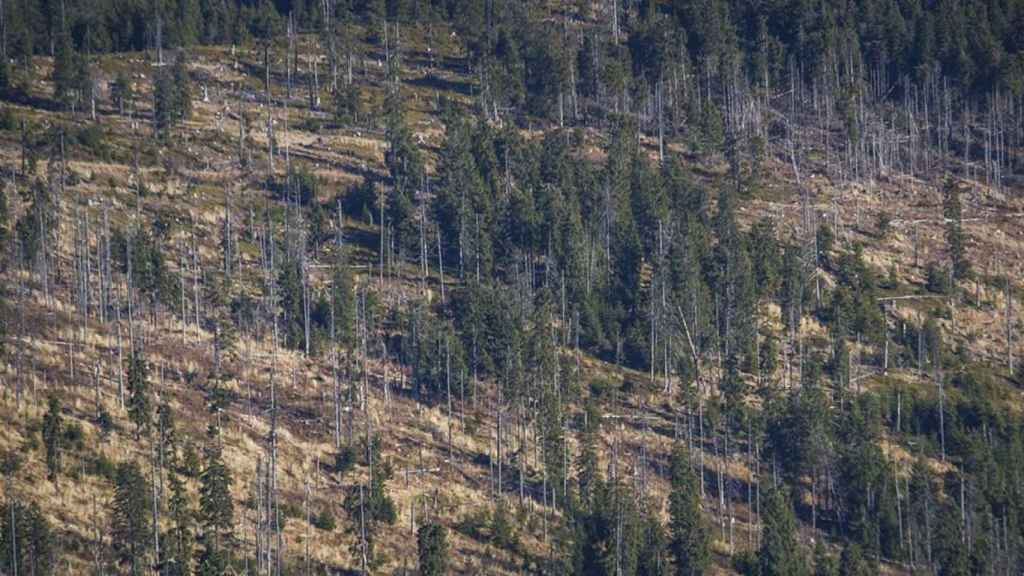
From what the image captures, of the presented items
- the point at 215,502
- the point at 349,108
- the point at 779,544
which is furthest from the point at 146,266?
the point at 349,108

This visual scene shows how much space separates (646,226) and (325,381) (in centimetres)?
3831

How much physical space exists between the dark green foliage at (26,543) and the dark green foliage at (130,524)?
336cm

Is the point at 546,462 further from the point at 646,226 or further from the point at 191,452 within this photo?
the point at 646,226

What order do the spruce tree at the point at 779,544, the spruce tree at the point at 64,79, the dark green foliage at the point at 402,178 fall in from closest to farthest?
the spruce tree at the point at 779,544
the dark green foliage at the point at 402,178
the spruce tree at the point at 64,79

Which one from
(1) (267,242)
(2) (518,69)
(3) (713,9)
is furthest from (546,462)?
(3) (713,9)

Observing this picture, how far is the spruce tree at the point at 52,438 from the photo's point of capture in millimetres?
87438

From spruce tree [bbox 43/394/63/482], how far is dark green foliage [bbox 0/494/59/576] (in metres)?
5.57

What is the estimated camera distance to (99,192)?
128125 millimetres

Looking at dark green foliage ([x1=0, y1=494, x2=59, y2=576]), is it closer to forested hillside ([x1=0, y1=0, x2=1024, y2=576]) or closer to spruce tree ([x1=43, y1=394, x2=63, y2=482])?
forested hillside ([x1=0, y1=0, x2=1024, y2=576])

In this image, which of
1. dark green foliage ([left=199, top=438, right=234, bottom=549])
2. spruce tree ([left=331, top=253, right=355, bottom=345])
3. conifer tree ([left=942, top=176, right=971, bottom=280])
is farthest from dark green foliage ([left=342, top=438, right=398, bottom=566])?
conifer tree ([left=942, top=176, right=971, bottom=280])

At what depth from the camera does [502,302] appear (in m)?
120

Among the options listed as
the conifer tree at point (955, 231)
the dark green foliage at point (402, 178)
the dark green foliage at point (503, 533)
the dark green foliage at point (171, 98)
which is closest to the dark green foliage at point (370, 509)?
the dark green foliage at point (503, 533)

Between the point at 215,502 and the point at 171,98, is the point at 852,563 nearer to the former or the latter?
the point at 215,502

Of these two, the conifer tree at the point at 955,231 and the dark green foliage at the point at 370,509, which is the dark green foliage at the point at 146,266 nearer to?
the dark green foliage at the point at 370,509
